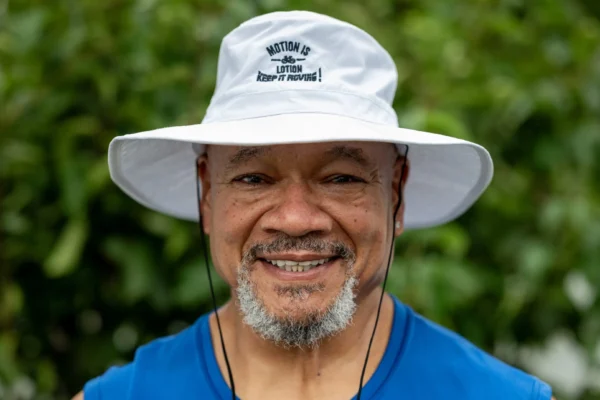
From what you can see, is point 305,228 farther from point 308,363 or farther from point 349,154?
point 308,363

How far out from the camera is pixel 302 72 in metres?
2.21

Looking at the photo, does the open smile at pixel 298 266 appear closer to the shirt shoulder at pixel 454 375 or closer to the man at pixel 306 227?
the man at pixel 306 227

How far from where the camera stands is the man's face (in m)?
2.20

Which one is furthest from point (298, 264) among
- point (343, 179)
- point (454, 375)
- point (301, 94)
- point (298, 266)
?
point (454, 375)

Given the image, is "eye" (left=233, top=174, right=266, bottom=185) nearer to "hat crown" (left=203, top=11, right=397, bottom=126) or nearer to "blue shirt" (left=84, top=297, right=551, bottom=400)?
"hat crown" (left=203, top=11, right=397, bottom=126)

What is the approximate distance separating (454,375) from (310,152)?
65cm

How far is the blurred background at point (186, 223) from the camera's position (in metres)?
3.23

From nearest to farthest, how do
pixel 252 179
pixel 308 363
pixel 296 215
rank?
pixel 296 215 → pixel 252 179 → pixel 308 363

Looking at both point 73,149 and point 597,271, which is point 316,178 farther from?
point 597,271

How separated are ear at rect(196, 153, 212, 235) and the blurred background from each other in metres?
0.71

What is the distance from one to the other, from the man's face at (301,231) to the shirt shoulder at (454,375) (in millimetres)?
236

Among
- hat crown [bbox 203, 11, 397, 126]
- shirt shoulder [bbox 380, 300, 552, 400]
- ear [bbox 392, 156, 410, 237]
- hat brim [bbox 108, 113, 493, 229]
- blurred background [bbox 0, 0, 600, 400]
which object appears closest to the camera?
hat brim [bbox 108, 113, 493, 229]

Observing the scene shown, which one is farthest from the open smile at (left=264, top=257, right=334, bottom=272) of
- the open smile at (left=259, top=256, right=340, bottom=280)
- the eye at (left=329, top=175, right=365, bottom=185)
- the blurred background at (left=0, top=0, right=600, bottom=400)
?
the blurred background at (left=0, top=0, right=600, bottom=400)

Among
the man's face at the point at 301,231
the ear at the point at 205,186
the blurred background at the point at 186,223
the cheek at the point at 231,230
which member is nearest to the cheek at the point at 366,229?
the man's face at the point at 301,231
